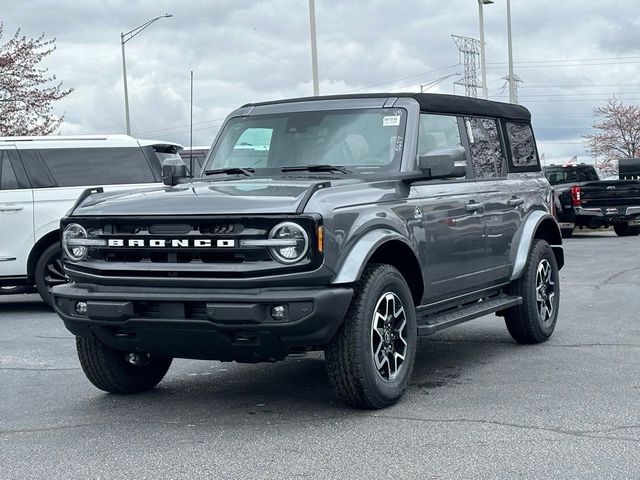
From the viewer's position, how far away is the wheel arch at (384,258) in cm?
571

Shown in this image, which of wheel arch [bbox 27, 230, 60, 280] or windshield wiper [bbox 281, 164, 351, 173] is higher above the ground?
windshield wiper [bbox 281, 164, 351, 173]

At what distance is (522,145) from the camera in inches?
354

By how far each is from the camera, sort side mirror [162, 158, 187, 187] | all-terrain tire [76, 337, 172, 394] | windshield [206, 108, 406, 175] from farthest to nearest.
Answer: side mirror [162, 158, 187, 187] < windshield [206, 108, 406, 175] < all-terrain tire [76, 337, 172, 394]

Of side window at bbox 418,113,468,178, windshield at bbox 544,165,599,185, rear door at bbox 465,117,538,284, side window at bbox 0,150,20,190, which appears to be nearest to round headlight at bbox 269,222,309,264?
side window at bbox 418,113,468,178

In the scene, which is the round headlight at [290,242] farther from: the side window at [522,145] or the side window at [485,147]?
the side window at [522,145]

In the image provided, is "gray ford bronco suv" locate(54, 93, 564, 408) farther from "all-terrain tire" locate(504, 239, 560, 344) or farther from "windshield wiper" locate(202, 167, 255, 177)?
"all-terrain tire" locate(504, 239, 560, 344)

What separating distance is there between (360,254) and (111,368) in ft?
6.11

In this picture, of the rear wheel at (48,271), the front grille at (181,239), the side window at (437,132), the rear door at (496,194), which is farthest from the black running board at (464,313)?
the rear wheel at (48,271)

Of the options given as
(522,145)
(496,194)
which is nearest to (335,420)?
(496,194)

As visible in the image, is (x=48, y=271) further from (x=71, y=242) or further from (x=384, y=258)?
(x=384, y=258)

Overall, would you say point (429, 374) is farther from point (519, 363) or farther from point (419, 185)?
point (419, 185)

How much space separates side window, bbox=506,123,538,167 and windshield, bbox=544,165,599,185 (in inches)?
666

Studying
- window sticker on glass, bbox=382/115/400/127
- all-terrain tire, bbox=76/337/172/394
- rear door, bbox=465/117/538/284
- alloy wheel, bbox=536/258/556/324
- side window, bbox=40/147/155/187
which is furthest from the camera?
side window, bbox=40/147/155/187

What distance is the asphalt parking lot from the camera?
4980mm
